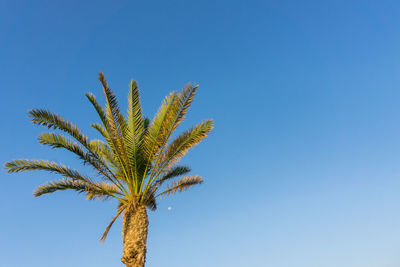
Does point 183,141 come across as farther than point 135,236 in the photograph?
Yes

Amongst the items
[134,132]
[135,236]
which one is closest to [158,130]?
[134,132]

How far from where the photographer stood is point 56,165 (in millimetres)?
11211

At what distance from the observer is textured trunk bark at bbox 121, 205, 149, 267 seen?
10594mm

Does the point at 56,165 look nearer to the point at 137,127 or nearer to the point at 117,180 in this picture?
the point at 117,180

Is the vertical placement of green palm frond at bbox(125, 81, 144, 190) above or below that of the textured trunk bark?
above

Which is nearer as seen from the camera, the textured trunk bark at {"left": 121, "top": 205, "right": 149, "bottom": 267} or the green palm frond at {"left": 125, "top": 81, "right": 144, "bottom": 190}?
the textured trunk bark at {"left": 121, "top": 205, "right": 149, "bottom": 267}

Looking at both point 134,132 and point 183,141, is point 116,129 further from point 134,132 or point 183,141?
point 183,141

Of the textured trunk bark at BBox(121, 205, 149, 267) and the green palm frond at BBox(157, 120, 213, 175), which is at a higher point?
the green palm frond at BBox(157, 120, 213, 175)

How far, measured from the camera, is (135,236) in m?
10.9

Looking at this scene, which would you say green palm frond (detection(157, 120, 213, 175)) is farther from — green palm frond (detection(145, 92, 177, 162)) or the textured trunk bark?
the textured trunk bark

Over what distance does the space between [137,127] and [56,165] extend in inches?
124

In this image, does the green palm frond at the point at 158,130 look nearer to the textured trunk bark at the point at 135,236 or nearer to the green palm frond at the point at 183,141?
the green palm frond at the point at 183,141

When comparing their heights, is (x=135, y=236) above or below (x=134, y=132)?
below

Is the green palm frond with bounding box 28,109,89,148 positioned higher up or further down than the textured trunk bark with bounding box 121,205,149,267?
higher up
